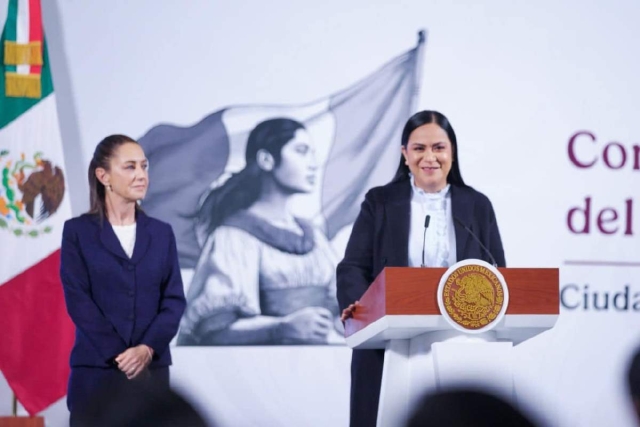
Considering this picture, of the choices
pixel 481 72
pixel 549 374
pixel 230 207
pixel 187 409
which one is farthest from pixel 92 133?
pixel 187 409

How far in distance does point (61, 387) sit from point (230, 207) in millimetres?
1274

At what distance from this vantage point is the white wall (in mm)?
5594

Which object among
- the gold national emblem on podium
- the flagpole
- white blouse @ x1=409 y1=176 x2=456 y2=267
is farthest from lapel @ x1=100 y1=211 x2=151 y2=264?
the flagpole

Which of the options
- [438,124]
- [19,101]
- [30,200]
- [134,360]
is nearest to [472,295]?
[438,124]

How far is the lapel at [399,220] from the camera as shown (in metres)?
3.94

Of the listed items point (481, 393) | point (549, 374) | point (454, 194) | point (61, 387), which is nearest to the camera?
point (481, 393)

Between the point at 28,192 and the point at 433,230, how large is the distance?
2.52 metres

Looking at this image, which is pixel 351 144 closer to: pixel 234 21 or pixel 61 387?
pixel 234 21

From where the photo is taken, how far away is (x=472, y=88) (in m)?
5.83

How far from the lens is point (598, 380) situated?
5.81m

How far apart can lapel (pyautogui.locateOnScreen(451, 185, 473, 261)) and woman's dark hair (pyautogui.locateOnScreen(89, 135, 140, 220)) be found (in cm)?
133

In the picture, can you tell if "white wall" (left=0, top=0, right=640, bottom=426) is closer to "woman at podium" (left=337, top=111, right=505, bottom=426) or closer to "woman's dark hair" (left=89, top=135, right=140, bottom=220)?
"woman's dark hair" (left=89, top=135, right=140, bottom=220)

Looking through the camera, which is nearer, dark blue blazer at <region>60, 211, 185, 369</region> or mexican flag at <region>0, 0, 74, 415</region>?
dark blue blazer at <region>60, 211, 185, 369</region>

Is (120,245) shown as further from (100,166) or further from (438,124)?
(438,124)
